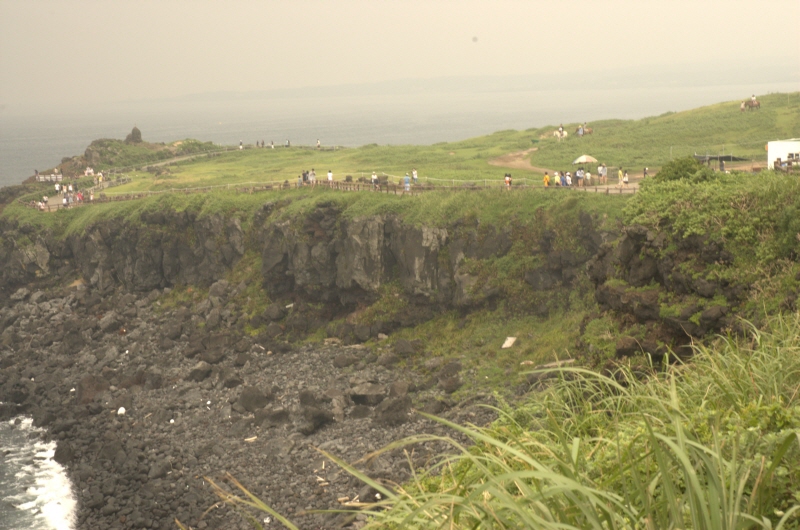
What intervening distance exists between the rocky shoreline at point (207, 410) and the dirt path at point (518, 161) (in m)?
24.5

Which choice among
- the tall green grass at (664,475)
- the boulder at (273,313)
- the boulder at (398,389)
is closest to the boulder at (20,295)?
the boulder at (273,313)

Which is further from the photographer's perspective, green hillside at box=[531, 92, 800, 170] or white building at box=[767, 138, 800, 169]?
green hillside at box=[531, 92, 800, 170]

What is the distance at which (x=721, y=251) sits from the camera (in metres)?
26.0

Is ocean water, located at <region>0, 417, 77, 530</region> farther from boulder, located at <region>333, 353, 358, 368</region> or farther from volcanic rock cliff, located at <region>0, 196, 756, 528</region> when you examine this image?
boulder, located at <region>333, 353, 358, 368</region>

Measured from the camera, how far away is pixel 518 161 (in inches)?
2643

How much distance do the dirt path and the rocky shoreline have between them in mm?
24481

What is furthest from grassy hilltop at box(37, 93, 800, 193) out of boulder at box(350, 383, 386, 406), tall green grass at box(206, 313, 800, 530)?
tall green grass at box(206, 313, 800, 530)

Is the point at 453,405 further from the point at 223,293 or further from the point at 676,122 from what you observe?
the point at 676,122

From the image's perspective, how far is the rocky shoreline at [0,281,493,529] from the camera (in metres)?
30.3

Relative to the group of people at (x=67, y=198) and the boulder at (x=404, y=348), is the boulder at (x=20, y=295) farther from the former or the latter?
the boulder at (x=404, y=348)

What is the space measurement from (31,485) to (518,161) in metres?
46.2

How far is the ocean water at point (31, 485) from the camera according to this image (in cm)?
3098

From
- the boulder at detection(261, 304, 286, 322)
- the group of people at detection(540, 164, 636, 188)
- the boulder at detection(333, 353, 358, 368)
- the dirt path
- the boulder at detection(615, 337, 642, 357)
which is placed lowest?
the boulder at detection(333, 353, 358, 368)

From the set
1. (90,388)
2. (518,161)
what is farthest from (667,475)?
(518,161)
